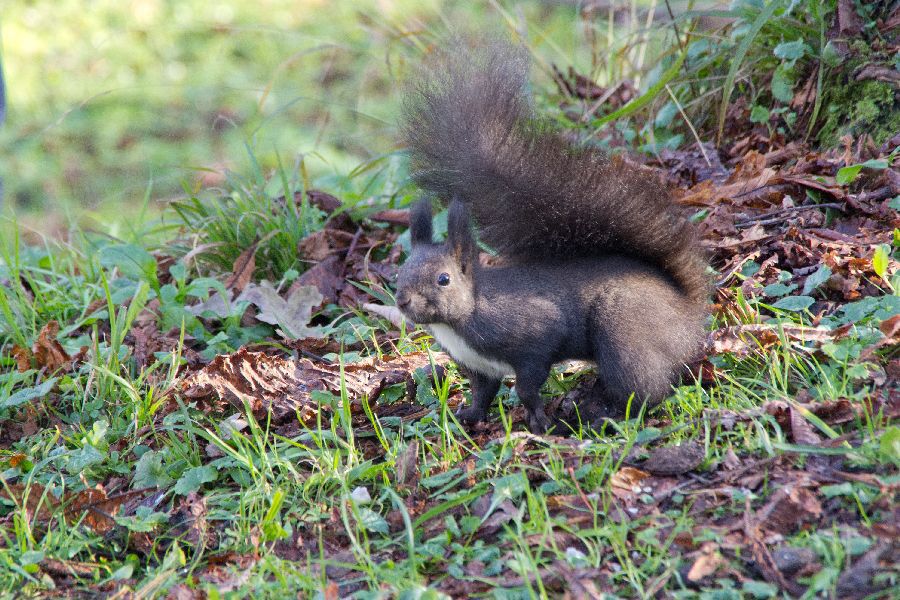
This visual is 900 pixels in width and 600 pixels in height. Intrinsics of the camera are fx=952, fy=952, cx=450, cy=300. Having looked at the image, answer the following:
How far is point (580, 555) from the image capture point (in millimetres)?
1962

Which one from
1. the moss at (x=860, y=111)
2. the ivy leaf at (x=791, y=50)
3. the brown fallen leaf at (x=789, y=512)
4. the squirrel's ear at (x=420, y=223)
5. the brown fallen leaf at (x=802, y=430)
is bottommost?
the brown fallen leaf at (x=789, y=512)

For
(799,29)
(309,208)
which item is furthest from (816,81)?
(309,208)

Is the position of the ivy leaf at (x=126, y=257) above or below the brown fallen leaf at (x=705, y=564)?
below

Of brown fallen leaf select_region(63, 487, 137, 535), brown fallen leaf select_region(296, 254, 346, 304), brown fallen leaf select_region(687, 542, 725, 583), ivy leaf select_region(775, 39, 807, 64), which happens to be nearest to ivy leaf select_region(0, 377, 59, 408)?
brown fallen leaf select_region(63, 487, 137, 535)

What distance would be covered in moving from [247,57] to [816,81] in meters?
5.45

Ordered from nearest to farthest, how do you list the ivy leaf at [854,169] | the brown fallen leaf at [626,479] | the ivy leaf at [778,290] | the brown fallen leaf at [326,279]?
the brown fallen leaf at [626,479] → the ivy leaf at [778,290] → the ivy leaf at [854,169] → the brown fallen leaf at [326,279]

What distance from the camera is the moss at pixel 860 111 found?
132 inches

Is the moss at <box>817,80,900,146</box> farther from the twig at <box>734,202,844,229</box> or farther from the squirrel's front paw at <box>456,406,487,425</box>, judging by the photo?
the squirrel's front paw at <box>456,406,487,425</box>

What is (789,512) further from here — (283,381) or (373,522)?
(283,381)

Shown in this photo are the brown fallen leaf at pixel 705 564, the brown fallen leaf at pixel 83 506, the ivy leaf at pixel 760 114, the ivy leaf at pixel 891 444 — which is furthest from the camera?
the ivy leaf at pixel 760 114

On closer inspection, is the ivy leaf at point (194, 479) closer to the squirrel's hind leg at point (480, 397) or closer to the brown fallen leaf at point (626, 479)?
the squirrel's hind leg at point (480, 397)

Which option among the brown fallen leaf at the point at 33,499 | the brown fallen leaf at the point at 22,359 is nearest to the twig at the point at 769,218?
the brown fallen leaf at the point at 33,499

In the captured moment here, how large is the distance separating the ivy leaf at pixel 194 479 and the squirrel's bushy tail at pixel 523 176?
981mm

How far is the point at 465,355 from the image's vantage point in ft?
8.33
